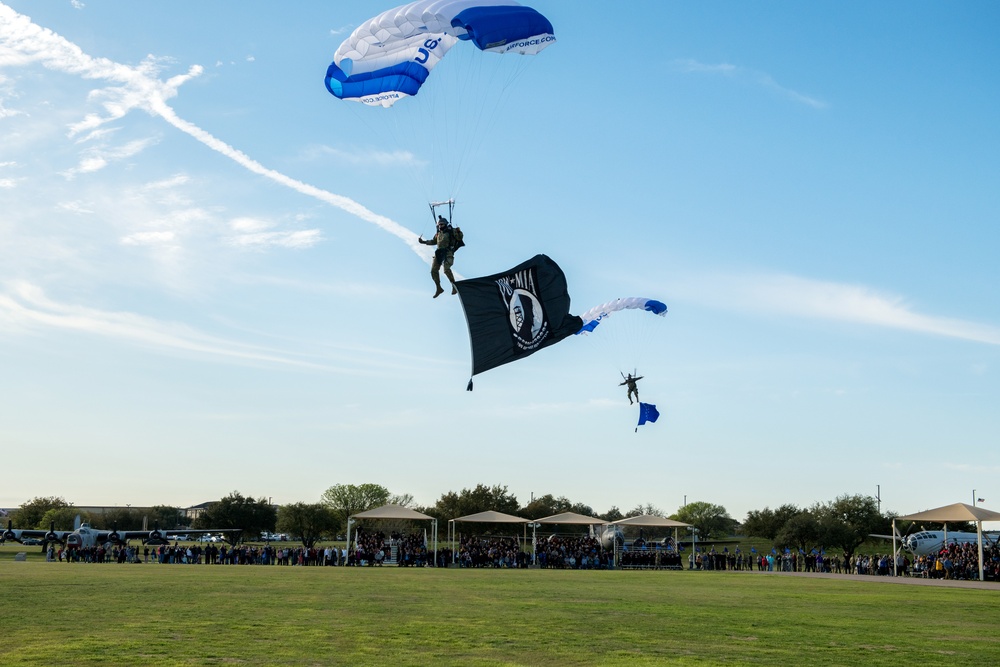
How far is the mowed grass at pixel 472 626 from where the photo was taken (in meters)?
8.98

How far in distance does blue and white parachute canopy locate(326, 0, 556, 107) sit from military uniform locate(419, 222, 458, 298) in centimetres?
235

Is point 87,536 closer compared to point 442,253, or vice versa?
point 442,253

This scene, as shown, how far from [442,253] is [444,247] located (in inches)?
4.7

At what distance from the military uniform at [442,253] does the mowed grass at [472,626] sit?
207 inches

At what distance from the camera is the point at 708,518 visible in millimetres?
119938

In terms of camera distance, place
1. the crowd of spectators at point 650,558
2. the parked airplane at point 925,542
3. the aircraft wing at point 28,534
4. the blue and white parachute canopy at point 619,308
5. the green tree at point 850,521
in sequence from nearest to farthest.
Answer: the blue and white parachute canopy at point 619,308 → the parked airplane at point 925,542 → the crowd of spectators at point 650,558 → the aircraft wing at point 28,534 → the green tree at point 850,521

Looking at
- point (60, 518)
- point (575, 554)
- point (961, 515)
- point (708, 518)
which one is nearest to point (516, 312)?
point (961, 515)

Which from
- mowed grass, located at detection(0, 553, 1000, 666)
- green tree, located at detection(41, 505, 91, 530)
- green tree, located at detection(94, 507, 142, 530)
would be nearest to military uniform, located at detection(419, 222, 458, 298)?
mowed grass, located at detection(0, 553, 1000, 666)

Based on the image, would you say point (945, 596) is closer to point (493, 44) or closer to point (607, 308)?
point (607, 308)

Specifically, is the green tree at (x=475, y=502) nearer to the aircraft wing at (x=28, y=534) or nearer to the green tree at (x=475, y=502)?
the green tree at (x=475, y=502)

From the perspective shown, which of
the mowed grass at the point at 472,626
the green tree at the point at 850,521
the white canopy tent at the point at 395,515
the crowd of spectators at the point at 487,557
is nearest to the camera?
the mowed grass at the point at 472,626

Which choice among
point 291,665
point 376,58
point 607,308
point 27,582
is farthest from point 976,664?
point 27,582

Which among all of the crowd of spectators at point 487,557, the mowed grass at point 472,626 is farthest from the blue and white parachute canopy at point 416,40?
the crowd of spectators at point 487,557

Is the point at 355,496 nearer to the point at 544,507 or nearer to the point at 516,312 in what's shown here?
the point at 544,507
